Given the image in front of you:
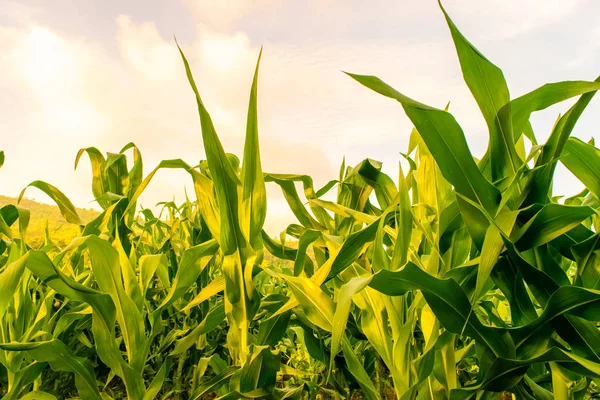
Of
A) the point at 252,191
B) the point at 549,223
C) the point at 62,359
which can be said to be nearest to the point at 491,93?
the point at 549,223

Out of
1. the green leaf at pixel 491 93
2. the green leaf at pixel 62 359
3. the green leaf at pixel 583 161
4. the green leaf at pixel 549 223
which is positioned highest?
the green leaf at pixel 491 93

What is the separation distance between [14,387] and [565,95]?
1246 mm

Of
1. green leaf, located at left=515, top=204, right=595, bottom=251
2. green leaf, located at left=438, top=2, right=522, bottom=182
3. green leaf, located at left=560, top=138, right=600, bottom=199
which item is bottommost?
green leaf, located at left=515, top=204, right=595, bottom=251

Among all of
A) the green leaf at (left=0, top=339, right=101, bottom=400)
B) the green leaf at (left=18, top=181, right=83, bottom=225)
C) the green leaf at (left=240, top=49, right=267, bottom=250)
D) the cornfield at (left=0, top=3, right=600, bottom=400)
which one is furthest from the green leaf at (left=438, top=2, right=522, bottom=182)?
the green leaf at (left=18, top=181, right=83, bottom=225)

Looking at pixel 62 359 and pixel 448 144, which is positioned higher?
pixel 448 144

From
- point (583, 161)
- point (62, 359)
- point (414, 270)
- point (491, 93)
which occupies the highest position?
point (491, 93)

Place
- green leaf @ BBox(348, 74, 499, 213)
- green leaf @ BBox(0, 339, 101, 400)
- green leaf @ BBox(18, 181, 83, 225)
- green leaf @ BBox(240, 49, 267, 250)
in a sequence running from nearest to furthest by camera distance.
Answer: green leaf @ BBox(348, 74, 499, 213) < green leaf @ BBox(240, 49, 267, 250) < green leaf @ BBox(0, 339, 101, 400) < green leaf @ BBox(18, 181, 83, 225)

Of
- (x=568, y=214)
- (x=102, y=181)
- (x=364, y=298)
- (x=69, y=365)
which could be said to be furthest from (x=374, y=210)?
(x=102, y=181)

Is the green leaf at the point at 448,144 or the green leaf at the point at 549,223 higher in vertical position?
the green leaf at the point at 448,144

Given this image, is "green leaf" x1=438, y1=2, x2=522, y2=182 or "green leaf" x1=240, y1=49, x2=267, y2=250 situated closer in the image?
"green leaf" x1=438, y1=2, x2=522, y2=182

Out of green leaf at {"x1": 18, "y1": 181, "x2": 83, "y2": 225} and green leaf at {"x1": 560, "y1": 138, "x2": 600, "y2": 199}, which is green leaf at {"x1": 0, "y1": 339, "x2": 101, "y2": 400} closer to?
green leaf at {"x1": 18, "y1": 181, "x2": 83, "y2": 225}

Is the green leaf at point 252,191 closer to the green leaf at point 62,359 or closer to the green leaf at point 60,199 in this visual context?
the green leaf at point 62,359

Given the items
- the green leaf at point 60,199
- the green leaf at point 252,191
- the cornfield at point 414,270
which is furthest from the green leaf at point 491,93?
the green leaf at point 60,199

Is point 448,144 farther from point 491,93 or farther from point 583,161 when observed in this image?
point 583,161
